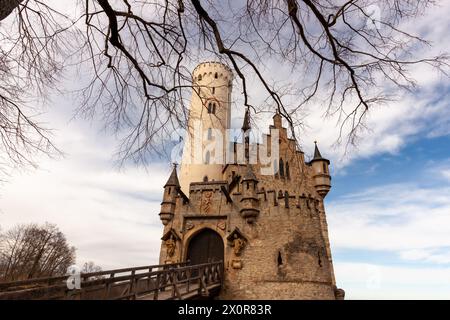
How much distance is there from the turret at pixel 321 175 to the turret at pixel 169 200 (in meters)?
9.54

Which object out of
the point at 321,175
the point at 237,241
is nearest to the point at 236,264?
the point at 237,241

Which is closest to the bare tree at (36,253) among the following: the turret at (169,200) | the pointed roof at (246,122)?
the turret at (169,200)

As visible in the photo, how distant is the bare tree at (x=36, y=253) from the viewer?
3095 cm

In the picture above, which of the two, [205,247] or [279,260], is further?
[205,247]

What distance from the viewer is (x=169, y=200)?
15.5m

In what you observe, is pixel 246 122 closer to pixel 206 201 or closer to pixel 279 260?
pixel 279 260

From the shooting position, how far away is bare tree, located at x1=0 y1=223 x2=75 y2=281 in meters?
31.0

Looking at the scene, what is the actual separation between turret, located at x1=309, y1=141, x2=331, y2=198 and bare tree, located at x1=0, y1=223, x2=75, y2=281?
30.8 m

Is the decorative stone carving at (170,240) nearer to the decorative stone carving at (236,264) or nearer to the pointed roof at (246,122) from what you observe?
the decorative stone carving at (236,264)

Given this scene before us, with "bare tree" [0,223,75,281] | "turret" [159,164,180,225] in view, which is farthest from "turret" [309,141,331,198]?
"bare tree" [0,223,75,281]

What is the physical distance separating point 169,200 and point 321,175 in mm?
10477
